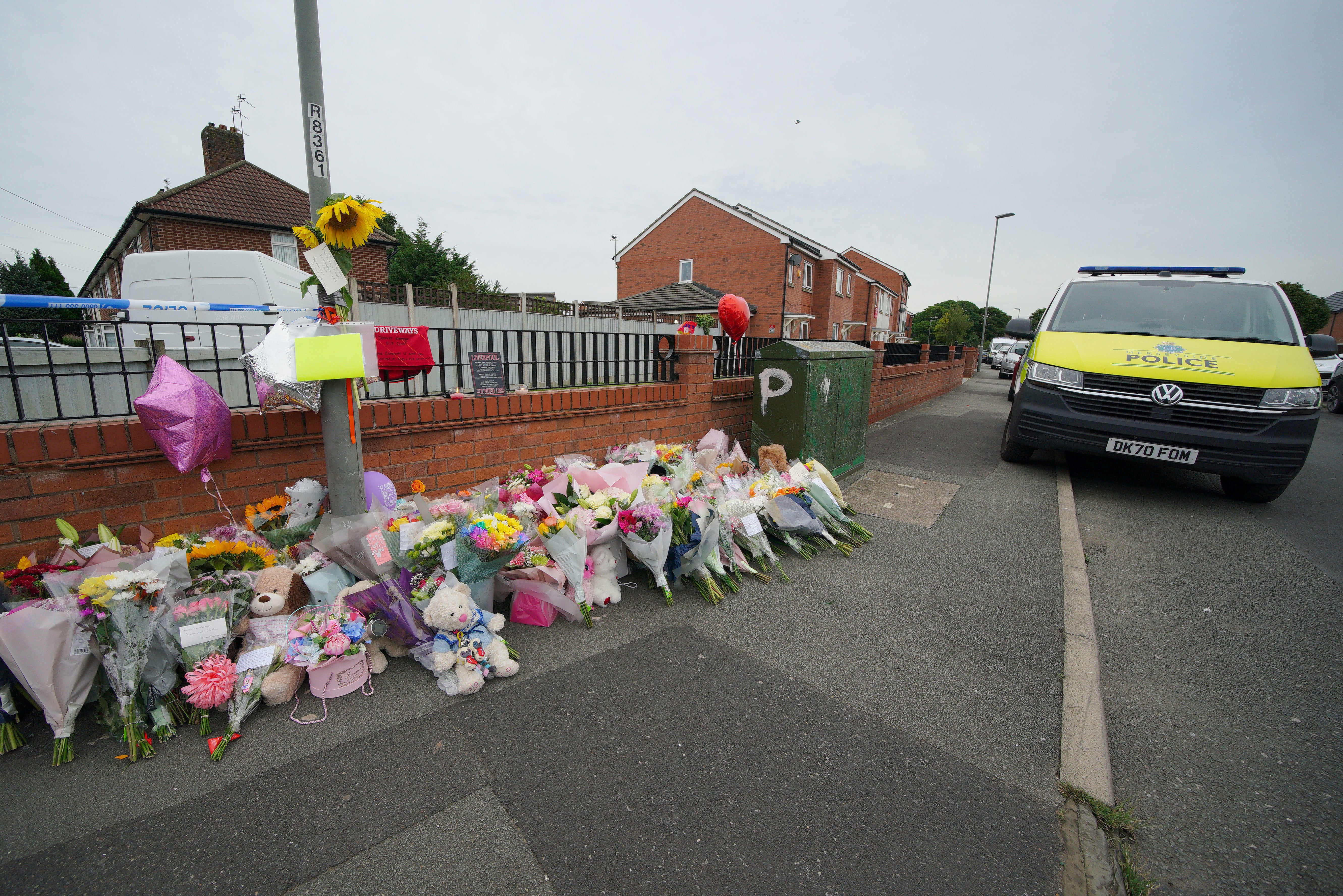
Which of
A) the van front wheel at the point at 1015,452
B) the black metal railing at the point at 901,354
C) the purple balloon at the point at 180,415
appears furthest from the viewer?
the black metal railing at the point at 901,354

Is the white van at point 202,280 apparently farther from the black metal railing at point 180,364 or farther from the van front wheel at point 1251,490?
the van front wheel at point 1251,490

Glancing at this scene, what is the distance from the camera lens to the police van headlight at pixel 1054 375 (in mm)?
5113

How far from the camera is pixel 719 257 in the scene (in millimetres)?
26719

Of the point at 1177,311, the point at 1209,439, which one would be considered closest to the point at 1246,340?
the point at 1177,311

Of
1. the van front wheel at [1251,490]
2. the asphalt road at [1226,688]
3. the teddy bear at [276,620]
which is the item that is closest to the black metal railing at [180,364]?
the teddy bear at [276,620]

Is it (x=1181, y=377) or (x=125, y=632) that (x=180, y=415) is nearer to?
(x=125, y=632)

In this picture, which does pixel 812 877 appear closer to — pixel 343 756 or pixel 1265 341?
pixel 343 756

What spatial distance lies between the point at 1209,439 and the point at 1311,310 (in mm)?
61136

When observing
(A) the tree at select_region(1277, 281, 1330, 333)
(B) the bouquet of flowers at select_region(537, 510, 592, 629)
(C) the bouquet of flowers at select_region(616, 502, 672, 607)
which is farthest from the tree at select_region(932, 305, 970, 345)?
(B) the bouquet of flowers at select_region(537, 510, 592, 629)

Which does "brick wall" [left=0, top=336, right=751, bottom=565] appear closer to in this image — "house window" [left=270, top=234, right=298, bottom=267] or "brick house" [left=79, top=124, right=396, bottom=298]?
"brick house" [left=79, top=124, right=396, bottom=298]

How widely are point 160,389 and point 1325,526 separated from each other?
27.3 feet

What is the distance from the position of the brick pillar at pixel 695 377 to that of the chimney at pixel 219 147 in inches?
923

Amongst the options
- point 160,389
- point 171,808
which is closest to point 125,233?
point 160,389

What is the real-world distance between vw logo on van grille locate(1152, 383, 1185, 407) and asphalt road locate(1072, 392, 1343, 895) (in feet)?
3.30
